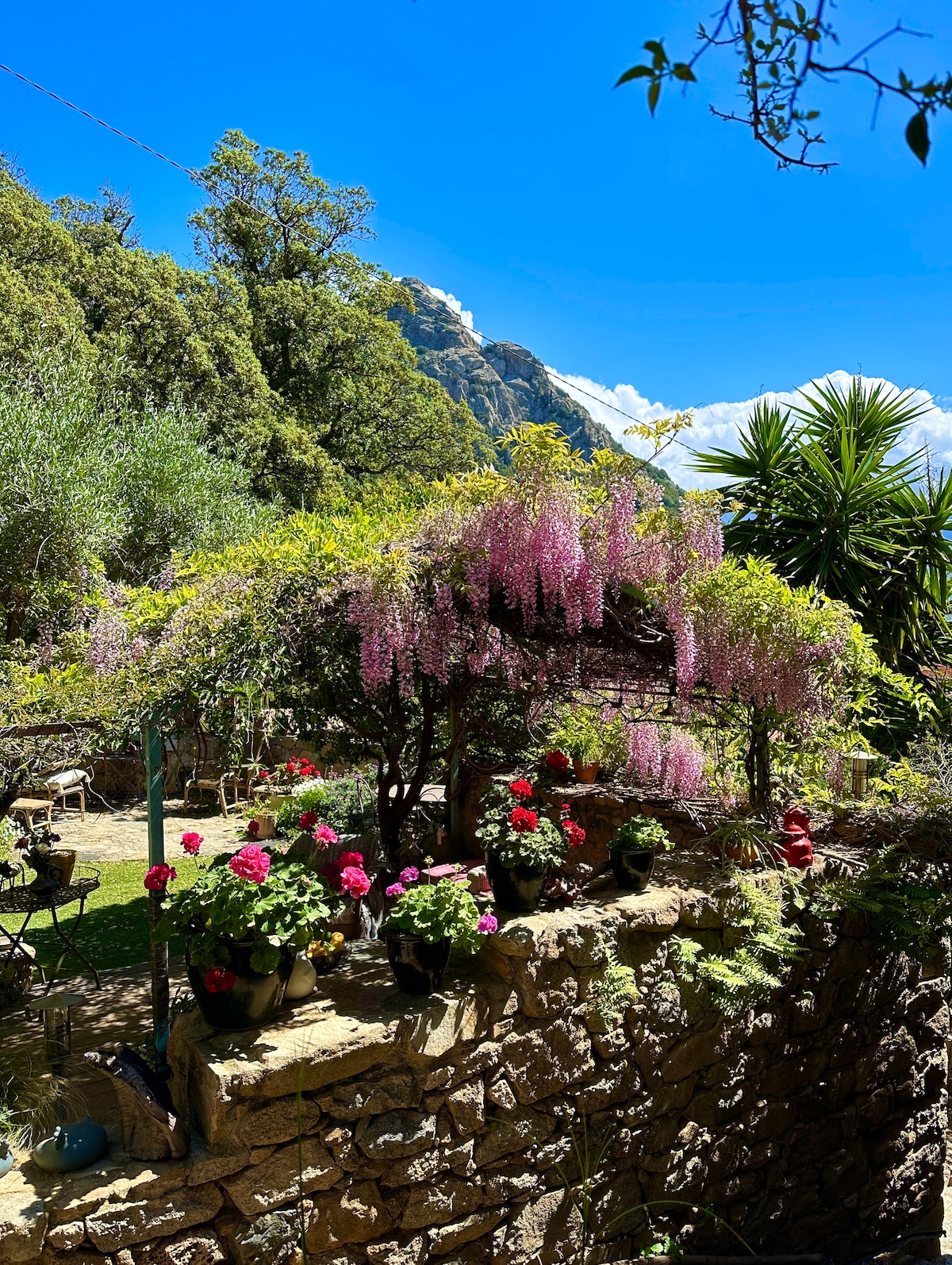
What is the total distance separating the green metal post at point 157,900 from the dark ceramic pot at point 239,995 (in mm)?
389

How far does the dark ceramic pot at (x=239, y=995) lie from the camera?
246 centimetres

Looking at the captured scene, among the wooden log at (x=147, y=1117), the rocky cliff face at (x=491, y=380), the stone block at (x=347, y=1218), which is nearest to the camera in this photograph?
the wooden log at (x=147, y=1117)

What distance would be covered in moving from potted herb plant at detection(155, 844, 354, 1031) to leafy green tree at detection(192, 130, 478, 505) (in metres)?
12.4

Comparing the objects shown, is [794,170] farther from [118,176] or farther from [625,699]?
[118,176]

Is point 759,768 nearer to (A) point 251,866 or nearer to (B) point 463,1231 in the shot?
(B) point 463,1231

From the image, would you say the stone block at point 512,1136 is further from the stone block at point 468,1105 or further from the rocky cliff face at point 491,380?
the rocky cliff face at point 491,380

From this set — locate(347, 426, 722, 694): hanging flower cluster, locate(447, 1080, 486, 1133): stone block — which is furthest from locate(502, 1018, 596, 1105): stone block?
locate(347, 426, 722, 694): hanging flower cluster

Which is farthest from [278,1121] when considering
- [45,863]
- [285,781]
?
[285,781]

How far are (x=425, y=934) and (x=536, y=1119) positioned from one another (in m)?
0.86

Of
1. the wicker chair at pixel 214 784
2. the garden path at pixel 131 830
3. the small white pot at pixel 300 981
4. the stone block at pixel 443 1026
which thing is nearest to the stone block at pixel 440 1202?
the stone block at pixel 443 1026

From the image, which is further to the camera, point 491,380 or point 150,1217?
point 491,380

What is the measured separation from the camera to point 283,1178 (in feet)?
7.76

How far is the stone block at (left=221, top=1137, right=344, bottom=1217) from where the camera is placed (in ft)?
7.57

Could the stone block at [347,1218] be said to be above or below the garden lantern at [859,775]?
below
